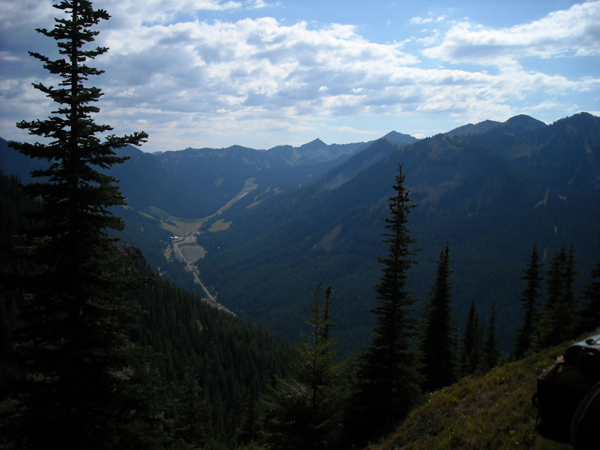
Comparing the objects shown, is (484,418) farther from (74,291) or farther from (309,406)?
(74,291)

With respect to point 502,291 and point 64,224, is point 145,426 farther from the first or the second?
point 502,291

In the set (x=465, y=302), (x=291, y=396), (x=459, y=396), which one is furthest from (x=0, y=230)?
(x=465, y=302)

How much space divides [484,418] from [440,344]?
22739 mm

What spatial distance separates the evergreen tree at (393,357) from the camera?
727 inches

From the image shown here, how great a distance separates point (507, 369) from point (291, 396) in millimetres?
10286

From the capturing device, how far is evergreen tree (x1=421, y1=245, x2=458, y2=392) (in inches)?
1213

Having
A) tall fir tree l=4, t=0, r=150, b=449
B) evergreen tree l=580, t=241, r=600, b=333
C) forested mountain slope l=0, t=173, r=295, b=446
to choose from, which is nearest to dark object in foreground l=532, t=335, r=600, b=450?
tall fir tree l=4, t=0, r=150, b=449

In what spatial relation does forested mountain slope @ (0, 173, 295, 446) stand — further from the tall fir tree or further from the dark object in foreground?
the dark object in foreground

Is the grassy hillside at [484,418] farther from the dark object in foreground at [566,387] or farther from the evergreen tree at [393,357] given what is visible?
the dark object in foreground at [566,387]

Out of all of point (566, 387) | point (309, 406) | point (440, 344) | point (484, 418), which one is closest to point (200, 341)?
point (440, 344)

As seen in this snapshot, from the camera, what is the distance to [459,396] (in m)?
14.7

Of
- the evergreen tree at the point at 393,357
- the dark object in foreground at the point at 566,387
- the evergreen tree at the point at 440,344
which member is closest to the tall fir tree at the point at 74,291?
the dark object in foreground at the point at 566,387

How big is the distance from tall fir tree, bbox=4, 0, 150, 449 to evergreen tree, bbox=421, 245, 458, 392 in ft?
91.8

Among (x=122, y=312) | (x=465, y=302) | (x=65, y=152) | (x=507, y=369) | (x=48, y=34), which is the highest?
(x=48, y=34)
